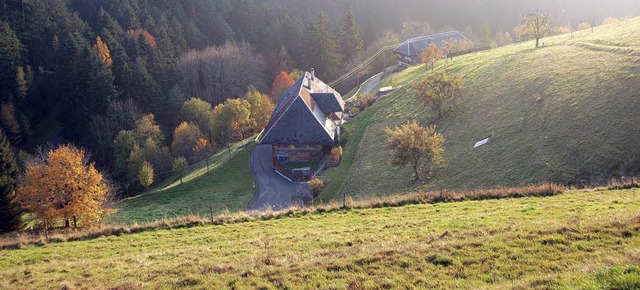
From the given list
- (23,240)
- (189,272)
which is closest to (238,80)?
(23,240)

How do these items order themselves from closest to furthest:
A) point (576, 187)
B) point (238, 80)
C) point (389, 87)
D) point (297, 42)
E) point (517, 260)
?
point (517, 260) → point (576, 187) → point (389, 87) → point (238, 80) → point (297, 42)

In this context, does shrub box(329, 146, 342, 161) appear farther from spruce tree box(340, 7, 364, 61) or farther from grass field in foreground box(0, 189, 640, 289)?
spruce tree box(340, 7, 364, 61)

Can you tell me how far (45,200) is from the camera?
27.7 meters

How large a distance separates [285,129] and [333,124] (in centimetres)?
612

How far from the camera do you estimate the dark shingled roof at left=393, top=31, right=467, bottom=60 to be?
70000 mm

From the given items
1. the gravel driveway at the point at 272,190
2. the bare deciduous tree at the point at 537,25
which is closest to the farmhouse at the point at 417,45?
the bare deciduous tree at the point at 537,25

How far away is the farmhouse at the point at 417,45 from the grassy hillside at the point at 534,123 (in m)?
26.9

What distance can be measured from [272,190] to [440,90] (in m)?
15.5

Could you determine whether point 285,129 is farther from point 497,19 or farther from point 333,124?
point 497,19

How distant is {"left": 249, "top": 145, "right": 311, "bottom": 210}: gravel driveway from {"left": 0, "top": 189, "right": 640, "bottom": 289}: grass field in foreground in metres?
12.8

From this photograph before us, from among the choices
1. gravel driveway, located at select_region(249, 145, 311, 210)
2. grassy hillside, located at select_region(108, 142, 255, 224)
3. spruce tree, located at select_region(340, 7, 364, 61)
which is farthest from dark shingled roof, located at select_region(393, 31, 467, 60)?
gravel driveway, located at select_region(249, 145, 311, 210)

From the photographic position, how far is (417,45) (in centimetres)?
7056

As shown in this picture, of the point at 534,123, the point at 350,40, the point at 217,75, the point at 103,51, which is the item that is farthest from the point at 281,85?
the point at 534,123

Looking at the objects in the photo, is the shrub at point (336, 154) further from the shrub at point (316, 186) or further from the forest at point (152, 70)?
the forest at point (152, 70)
